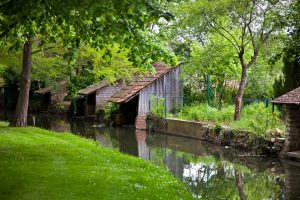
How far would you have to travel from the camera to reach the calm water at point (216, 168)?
46.6 ft

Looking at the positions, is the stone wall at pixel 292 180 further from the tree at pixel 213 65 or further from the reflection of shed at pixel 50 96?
the reflection of shed at pixel 50 96

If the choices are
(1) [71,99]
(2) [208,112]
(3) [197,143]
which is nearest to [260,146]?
(3) [197,143]

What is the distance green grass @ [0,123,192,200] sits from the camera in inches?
363

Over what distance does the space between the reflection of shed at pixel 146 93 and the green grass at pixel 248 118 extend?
445 centimetres

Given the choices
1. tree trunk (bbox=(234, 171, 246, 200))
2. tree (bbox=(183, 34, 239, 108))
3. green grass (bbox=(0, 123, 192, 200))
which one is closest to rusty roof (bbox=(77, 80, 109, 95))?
tree (bbox=(183, 34, 239, 108))

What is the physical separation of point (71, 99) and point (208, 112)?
2072 centimetres

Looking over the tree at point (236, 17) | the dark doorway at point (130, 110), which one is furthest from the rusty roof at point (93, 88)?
the tree at point (236, 17)

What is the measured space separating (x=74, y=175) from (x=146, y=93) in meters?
23.2

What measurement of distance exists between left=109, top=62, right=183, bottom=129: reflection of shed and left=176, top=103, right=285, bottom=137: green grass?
4.45 m

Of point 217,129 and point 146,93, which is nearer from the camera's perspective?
point 217,129

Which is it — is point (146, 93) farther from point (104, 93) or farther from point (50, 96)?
point (50, 96)

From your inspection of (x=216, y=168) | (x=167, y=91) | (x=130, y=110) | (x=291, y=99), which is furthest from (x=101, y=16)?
(x=130, y=110)

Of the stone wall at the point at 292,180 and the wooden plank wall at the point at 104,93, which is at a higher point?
the wooden plank wall at the point at 104,93

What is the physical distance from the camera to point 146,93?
3388 centimetres
